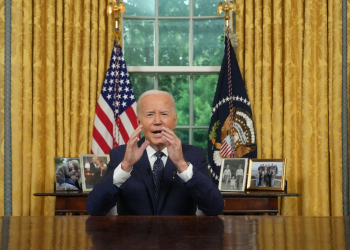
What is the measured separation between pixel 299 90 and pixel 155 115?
1866mm

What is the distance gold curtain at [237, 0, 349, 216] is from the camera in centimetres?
369

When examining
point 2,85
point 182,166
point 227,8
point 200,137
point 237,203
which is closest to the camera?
point 182,166

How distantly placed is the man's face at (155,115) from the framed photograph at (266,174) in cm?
135

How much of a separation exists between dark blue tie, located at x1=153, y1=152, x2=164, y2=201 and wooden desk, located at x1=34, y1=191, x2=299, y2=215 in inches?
44.5

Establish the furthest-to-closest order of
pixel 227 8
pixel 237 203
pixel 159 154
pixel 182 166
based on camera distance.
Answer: pixel 227 8 → pixel 237 203 → pixel 159 154 → pixel 182 166

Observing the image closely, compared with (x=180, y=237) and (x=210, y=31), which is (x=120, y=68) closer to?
(x=210, y=31)

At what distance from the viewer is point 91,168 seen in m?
3.44

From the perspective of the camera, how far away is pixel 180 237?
1197mm

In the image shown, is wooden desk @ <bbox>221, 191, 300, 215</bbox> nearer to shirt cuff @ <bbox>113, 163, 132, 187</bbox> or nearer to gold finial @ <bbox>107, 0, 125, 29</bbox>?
shirt cuff @ <bbox>113, 163, 132, 187</bbox>

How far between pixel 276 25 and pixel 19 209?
2.62 meters

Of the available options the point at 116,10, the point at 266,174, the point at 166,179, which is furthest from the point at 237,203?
the point at 116,10

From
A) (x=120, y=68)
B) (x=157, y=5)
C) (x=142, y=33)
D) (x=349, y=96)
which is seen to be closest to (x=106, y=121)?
(x=120, y=68)

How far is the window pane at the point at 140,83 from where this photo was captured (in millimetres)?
4125

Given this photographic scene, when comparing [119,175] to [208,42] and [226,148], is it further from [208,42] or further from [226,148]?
[208,42]
